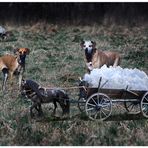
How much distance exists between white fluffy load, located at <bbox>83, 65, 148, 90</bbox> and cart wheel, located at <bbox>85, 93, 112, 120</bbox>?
0.81ft

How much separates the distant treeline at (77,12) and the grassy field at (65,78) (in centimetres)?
29

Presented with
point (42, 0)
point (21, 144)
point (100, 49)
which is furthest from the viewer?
point (42, 0)

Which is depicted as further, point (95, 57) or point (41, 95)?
point (95, 57)

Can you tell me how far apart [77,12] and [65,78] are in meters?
3.43

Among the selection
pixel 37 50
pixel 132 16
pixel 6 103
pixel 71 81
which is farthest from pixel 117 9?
pixel 6 103

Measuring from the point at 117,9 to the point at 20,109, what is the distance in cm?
482

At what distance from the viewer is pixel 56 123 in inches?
417

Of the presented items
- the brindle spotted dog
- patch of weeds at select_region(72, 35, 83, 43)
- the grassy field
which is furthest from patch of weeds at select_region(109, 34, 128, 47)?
the brindle spotted dog

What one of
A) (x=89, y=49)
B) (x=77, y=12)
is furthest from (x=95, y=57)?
(x=77, y=12)

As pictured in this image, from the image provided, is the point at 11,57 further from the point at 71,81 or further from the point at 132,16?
the point at 132,16

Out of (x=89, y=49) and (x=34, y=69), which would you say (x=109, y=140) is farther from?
(x=34, y=69)

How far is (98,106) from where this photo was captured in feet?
34.8

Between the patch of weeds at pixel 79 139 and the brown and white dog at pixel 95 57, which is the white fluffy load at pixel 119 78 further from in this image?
the patch of weeds at pixel 79 139

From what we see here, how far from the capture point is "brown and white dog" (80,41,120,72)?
11.7m
